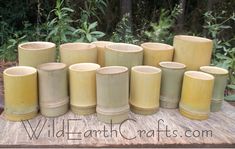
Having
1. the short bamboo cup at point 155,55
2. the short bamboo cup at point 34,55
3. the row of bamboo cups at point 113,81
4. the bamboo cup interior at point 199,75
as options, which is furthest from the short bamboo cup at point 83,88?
the bamboo cup interior at point 199,75

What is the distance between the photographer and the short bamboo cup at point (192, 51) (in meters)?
1.16

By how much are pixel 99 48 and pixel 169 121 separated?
394 millimetres

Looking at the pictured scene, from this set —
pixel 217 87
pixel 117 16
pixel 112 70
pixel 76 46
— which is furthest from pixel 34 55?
pixel 117 16

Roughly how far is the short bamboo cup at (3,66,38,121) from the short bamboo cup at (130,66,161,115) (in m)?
0.34

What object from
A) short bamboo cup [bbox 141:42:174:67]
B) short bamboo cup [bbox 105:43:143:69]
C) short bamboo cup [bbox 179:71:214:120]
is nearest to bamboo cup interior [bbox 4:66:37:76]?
short bamboo cup [bbox 105:43:143:69]

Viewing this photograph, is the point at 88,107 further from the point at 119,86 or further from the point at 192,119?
the point at 192,119

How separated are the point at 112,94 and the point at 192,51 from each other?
1.25ft

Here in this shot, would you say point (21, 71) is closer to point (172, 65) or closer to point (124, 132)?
point (124, 132)

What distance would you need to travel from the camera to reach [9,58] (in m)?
2.11

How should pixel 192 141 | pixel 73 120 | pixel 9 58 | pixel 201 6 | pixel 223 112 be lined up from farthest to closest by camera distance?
pixel 201 6
pixel 9 58
pixel 223 112
pixel 73 120
pixel 192 141

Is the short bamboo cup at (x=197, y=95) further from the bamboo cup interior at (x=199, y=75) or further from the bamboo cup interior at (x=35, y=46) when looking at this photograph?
the bamboo cup interior at (x=35, y=46)

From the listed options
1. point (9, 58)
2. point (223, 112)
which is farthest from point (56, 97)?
point (9, 58)

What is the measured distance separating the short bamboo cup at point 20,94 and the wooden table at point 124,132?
0.09 ft

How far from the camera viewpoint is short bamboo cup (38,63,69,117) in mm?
1015
